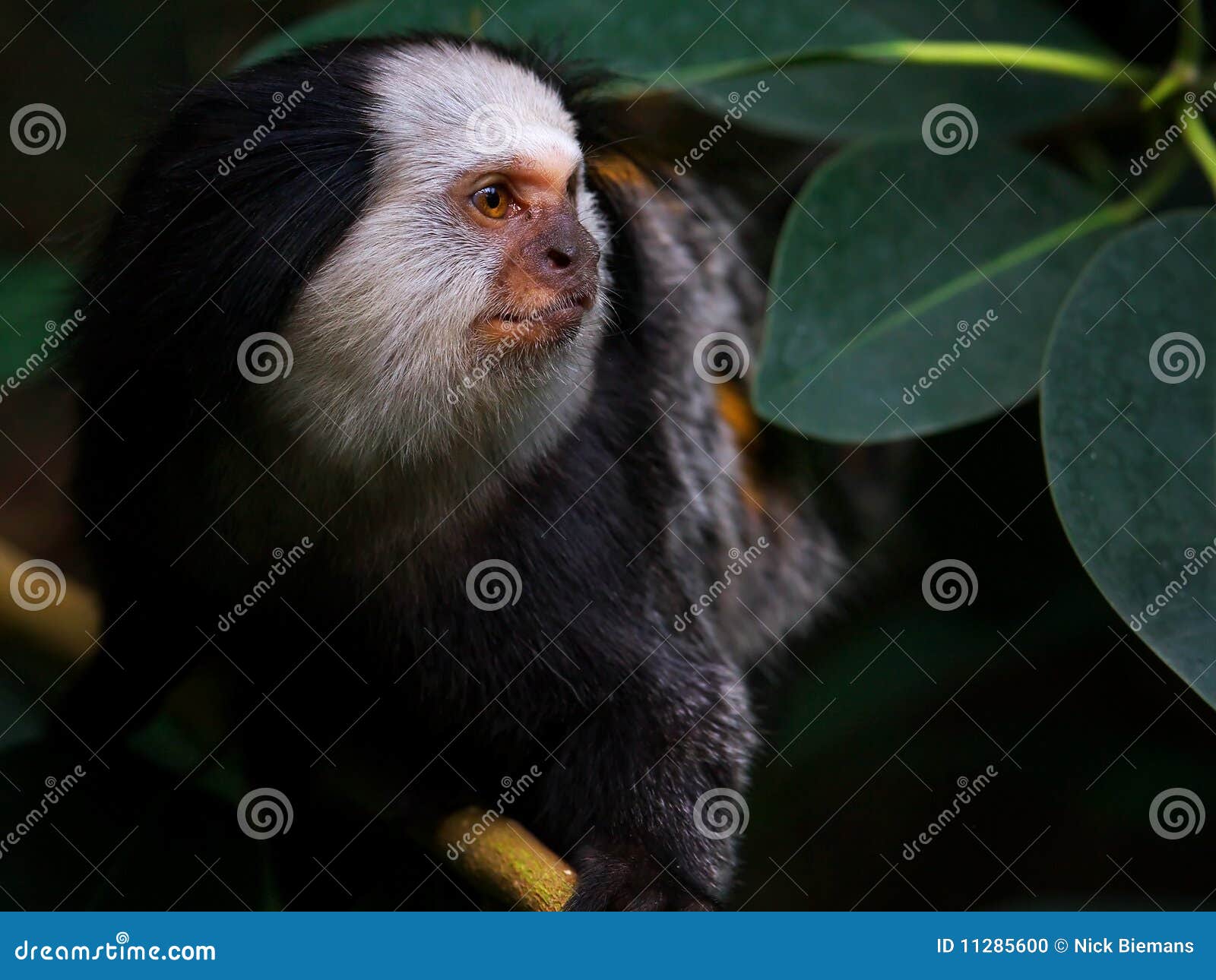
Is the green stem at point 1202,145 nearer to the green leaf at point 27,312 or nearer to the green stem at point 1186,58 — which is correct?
the green stem at point 1186,58

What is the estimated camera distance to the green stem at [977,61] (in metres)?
1.50

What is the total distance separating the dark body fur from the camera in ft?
3.99

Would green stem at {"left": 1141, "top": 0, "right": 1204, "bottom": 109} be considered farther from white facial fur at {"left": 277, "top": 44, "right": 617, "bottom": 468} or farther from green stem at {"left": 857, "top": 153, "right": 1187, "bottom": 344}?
white facial fur at {"left": 277, "top": 44, "right": 617, "bottom": 468}

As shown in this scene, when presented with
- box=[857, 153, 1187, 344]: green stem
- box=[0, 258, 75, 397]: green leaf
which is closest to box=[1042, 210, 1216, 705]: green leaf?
box=[857, 153, 1187, 344]: green stem

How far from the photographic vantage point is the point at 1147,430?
131 centimetres

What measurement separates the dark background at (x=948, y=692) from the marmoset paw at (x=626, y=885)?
0.37 m

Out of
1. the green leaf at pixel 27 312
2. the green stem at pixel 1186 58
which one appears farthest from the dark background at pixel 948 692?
the green stem at pixel 1186 58

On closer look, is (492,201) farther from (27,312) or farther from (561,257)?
(27,312)

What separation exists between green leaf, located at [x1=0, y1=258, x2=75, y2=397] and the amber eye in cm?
52

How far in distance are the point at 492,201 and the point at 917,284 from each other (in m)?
0.58

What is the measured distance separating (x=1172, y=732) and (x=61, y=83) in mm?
1894

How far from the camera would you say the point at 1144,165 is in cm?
165

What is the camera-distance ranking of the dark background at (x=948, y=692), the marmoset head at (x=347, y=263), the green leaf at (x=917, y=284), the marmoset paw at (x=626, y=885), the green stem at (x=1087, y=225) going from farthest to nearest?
the dark background at (x=948, y=692) < the green stem at (x=1087, y=225) < the green leaf at (x=917, y=284) < the marmoset paw at (x=626, y=885) < the marmoset head at (x=347, y=263)

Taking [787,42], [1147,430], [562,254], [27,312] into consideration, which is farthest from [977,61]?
[27,312]
